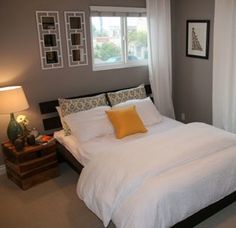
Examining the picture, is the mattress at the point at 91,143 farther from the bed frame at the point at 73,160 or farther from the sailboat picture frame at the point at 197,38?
the sailboat picture frame at the point at 197,38

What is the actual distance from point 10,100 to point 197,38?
2.76m

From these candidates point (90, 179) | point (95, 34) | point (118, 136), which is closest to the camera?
point (90, 179)

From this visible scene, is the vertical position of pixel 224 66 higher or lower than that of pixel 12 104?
higher

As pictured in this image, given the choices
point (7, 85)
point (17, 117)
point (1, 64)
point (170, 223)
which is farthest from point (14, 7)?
point (170, 223)

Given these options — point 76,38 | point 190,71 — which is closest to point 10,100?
point 76,38

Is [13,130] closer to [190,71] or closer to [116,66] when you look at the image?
[116,66]

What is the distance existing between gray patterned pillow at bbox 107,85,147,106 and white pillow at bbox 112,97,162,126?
0.15 m

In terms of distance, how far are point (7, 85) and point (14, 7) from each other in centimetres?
92

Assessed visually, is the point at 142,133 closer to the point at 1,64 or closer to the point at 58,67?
the point at 58,67

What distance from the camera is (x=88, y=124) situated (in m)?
3.23

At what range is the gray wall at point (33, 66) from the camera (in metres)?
3.21

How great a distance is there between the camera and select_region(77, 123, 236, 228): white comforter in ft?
6.77

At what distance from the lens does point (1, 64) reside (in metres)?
3.22

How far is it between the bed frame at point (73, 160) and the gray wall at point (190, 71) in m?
0.61
